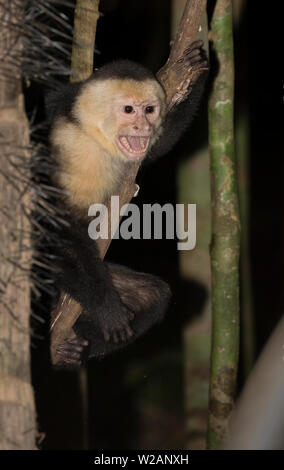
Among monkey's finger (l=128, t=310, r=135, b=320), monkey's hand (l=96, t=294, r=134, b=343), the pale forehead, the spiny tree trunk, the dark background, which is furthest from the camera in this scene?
the dark background

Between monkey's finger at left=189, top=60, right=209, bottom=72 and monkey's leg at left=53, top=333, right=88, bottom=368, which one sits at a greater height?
monkey's finger at left=189, top=60, right=209, bottom=72

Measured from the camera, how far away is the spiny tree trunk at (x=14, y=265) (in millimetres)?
1355

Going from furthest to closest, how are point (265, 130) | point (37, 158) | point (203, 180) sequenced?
point (265, 130) → point (203, 180) → point (37, 158)

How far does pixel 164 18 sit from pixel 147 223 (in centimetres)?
164

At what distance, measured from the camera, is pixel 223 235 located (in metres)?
2.84

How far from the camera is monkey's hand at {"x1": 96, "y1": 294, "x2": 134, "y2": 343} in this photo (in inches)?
101

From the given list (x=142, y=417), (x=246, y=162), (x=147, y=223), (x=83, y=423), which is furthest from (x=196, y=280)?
(x=142, y=417)

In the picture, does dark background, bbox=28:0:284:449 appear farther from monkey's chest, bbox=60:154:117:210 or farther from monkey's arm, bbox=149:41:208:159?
monkey's chest, bbox=60:154:117:210

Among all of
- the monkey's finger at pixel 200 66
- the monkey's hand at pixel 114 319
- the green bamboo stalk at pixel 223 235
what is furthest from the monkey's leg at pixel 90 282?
the monkey's finger at pixel 200 66

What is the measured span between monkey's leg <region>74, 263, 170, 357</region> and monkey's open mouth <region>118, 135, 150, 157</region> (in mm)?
661

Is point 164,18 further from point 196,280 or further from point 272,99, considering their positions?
point 196,280

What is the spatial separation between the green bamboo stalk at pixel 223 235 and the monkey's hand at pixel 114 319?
47 centimetres

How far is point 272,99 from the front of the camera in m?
4.86

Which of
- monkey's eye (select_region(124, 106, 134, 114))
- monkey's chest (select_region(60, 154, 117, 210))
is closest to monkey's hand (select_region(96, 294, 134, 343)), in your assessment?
monkey's chest (select_region(60, 154, 117, 210))
